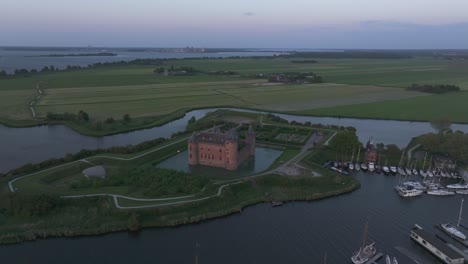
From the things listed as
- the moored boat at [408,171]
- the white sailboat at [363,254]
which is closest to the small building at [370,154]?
the moored boat at [408,171]

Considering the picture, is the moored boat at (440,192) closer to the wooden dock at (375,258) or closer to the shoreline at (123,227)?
the shoreline at (123,227)

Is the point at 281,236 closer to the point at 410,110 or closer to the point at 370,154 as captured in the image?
the point at 370,154

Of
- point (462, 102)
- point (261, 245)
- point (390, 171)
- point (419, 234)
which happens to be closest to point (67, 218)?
point (261, 245)

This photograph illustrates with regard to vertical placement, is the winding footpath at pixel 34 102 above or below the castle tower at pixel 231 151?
below

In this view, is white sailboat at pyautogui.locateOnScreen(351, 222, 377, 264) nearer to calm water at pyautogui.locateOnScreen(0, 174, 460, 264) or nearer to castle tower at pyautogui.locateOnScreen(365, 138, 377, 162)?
calm water at pyautogui.locateOnScreen(0, 174, 460, 264)

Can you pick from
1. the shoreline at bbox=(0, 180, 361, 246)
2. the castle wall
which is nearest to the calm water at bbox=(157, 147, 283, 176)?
the castle wall

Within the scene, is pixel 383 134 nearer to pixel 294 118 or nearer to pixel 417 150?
pixel 417 150

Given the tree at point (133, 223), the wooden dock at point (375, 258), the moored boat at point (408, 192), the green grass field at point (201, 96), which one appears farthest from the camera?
the green grass field at point (201, 96)
